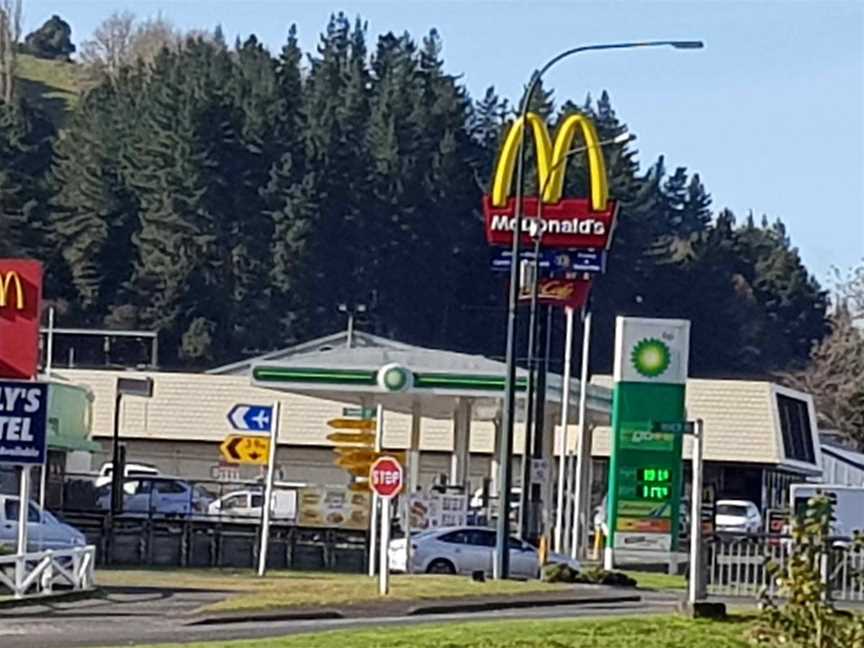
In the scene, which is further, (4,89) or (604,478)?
(4,89)

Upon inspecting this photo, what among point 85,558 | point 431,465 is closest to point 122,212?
point 431,465

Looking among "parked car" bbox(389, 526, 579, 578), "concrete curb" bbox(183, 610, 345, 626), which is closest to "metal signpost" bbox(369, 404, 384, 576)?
"parked car" bbox(389, 526, 579, 578)

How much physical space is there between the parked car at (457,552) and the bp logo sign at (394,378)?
8.50 m

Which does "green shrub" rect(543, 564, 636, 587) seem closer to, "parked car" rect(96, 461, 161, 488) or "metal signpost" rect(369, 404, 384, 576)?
"metal signpost" rect(369, 404, 384, 576)

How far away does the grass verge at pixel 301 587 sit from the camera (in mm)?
28266

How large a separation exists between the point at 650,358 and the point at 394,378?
10.1 meters

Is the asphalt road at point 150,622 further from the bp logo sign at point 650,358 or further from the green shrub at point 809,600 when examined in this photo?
the bp logo sign at point 650,358

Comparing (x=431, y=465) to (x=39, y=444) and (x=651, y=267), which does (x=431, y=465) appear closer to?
(x=651, y=267)

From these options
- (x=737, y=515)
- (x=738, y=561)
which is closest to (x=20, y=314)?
(x=738, y=561)

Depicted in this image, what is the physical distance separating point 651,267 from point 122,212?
3024 cm

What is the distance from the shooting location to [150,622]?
26.8m

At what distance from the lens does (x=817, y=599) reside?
1559 cm

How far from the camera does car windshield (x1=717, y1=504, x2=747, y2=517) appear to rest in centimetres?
6421

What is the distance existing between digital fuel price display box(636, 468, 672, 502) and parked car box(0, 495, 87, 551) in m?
10.8
